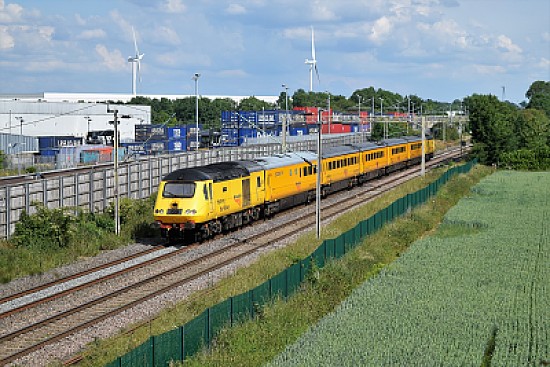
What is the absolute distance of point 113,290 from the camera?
27.2m

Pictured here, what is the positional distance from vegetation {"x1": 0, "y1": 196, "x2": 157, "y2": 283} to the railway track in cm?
222

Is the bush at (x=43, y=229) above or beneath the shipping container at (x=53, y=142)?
beneath

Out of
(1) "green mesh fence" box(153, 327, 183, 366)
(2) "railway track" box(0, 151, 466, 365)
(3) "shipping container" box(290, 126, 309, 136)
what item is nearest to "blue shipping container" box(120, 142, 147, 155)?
(3) "shipping container" box(290, 126, 309, 136)

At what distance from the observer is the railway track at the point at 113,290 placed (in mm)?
21766

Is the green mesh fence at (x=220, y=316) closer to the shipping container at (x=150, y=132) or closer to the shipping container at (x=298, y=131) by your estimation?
the shipping container at (x=150, y=132)

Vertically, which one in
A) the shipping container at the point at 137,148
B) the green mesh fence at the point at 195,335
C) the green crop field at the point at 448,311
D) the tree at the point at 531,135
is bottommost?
the green crop field at the point at 448,311

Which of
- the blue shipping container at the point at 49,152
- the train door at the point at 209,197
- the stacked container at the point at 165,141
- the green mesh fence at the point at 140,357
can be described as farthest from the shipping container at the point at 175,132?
the green mesh fence at the point at 140,357

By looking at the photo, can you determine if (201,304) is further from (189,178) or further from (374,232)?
(374,232)

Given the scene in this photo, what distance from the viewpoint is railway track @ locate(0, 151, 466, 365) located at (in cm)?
2177

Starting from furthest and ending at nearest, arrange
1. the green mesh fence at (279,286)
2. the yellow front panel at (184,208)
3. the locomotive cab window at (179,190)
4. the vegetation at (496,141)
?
the vegetation at (496,141), the locomotive cab window at (179,190), the yellow front panel at (184,208), the green mesh fence at (279,286)

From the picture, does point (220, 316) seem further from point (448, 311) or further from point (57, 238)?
point (57, 238)

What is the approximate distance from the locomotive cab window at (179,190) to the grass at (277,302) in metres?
5.54

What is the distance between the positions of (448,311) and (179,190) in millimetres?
15840

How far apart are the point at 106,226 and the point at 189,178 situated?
613 centimetres
